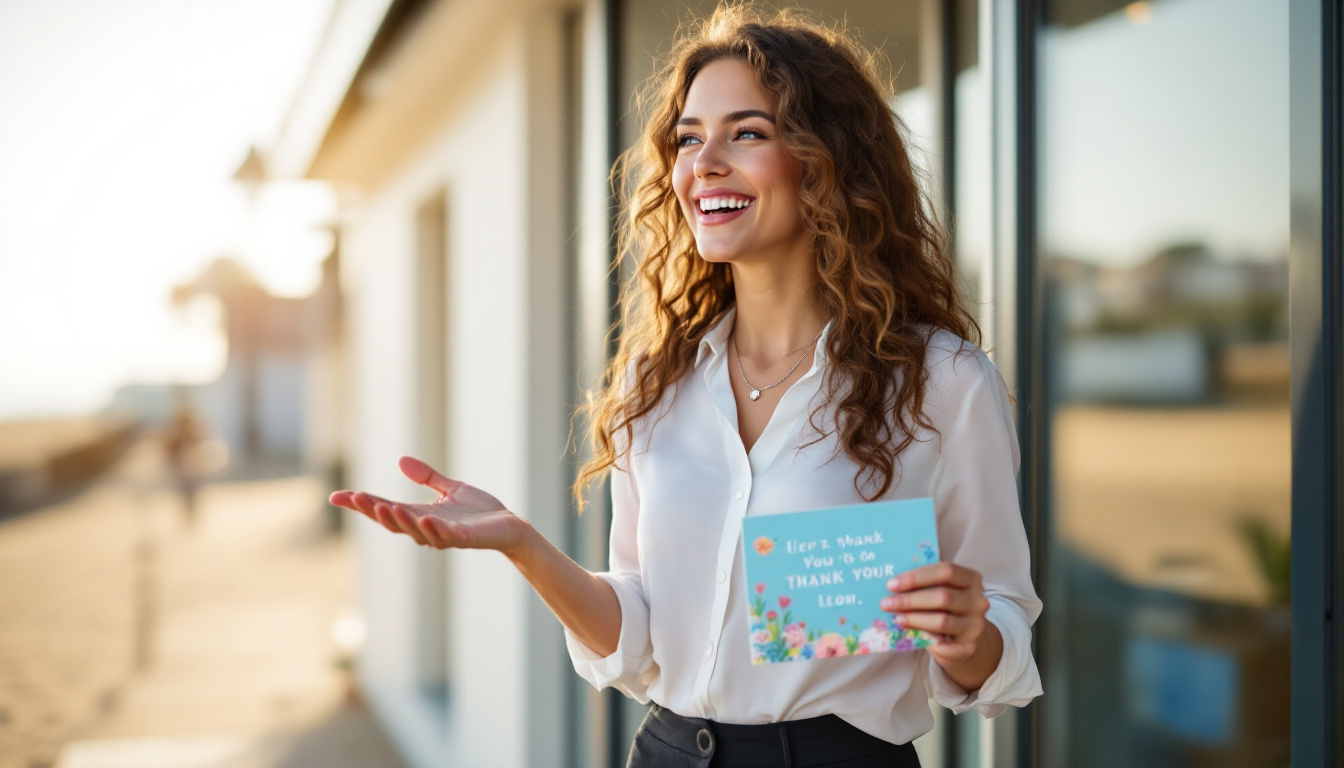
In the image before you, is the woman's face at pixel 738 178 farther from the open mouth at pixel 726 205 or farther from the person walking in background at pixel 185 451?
the person walking in background at pixel 185 451

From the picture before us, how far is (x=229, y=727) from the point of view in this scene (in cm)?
667

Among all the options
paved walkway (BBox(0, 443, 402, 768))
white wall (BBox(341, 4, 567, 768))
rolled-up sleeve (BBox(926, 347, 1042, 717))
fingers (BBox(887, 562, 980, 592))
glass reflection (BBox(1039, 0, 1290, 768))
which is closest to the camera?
fingers (BBox(887, 562, 980, 592))

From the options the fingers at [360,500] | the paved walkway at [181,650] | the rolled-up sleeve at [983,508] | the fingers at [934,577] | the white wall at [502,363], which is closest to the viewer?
→ the fingers at [934,577]

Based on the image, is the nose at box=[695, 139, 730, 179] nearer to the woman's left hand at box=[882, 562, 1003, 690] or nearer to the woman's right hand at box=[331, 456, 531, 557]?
the woman's right hand at box=[331, 456, 531, 557]

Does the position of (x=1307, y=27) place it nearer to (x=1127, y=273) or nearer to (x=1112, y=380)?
(x=1127, y=273)

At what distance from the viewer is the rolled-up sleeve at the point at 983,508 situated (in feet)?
4.63

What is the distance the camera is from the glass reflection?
1611 mm

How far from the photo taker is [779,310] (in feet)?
5.65

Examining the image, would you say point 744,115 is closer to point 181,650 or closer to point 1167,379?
point 1167,379

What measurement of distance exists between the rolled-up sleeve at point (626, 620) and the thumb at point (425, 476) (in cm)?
30

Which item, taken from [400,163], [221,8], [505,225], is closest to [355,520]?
[400,163]

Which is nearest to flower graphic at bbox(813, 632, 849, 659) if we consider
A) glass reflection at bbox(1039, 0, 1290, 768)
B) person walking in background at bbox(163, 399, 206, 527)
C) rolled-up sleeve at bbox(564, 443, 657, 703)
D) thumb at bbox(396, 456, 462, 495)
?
rolled-up sleeve at bbox(564, 443, 657, 703)

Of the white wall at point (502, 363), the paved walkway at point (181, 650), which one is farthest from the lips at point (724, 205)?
the paved walkway at point (181, 650)

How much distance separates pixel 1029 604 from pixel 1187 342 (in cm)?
65
